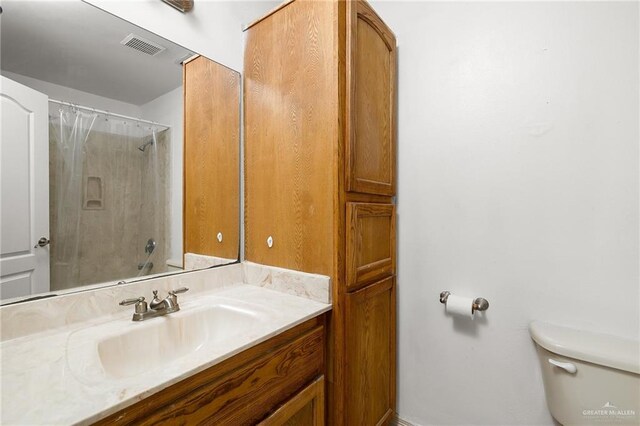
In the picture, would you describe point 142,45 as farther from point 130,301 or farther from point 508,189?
point 508,189

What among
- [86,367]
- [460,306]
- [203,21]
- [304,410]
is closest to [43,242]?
[86,367]

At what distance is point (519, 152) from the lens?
1.17m

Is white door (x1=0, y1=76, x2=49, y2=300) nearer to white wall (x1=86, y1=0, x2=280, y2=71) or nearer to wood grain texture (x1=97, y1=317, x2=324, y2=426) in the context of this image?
white wall (x1=86, y1=0, x2=280, y2=71)

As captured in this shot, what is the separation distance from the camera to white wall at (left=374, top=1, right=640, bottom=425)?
1.01 m

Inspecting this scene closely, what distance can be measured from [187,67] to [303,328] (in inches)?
47.9

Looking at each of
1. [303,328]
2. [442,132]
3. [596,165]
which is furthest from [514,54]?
[303,328]

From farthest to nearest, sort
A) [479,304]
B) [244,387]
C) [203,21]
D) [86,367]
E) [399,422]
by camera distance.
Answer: [399,422], [203,21], [479,304], [244,387], [86,367]

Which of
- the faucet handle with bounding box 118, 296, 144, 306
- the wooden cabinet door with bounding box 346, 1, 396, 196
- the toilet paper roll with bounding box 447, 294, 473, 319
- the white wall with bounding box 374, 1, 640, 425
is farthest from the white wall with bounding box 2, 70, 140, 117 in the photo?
the toilet paper roll with bounding box 447, 294, 473, 319

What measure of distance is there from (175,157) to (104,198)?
323 millimetres

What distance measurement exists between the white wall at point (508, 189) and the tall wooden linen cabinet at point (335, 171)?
0.15m

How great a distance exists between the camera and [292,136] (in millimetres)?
1237

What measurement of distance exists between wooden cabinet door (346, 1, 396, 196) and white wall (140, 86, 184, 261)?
0.73 m

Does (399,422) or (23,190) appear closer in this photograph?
(23,190)

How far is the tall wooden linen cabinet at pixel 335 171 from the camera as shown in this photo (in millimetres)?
1116
